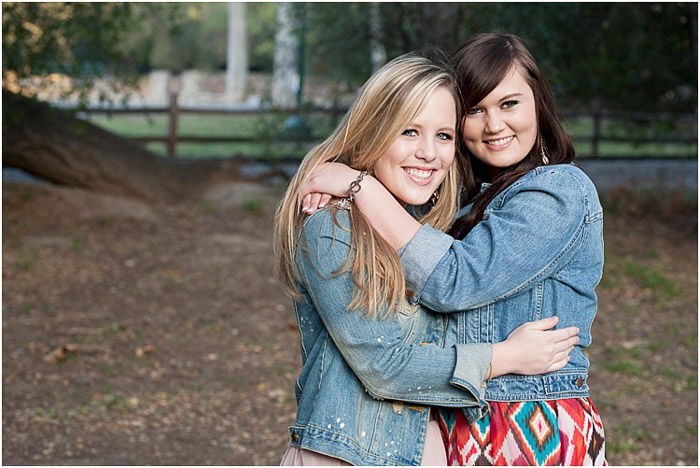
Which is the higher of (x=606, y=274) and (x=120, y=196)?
(x=120, y=196)

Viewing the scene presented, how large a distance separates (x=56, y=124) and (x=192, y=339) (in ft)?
15.0

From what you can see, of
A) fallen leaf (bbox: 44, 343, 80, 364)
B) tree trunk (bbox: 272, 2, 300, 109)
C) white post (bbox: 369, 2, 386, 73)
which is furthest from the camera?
tree trunk (bbox: 272, 2, 300, 109)

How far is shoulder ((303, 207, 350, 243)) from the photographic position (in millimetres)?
1979

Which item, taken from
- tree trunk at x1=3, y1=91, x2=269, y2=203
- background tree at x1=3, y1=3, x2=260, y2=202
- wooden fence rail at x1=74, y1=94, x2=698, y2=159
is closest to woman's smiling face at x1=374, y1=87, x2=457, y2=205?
background tree at x1=3, y1=3, x2=260, y2=202

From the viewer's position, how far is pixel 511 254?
6.48ft

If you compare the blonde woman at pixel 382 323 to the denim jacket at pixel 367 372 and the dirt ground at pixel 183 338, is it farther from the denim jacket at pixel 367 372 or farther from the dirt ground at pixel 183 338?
the dirt ground at pixel 183 338

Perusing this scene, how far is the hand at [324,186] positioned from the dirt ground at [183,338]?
2.67 meters

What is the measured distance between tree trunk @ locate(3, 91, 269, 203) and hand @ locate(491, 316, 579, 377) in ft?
24.5

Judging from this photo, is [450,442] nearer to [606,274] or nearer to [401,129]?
[401,129]

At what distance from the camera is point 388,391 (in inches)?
78.1

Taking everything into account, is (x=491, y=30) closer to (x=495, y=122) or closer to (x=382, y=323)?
(x=495, y=122)

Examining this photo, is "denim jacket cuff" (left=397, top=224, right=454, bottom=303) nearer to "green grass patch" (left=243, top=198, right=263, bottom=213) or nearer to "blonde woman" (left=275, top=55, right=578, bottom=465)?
"blonde woman" (left=275, top=55, right=578, bottom=465)

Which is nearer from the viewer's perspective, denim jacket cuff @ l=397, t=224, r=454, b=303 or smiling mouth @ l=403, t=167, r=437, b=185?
denim jacket cuff @ l=397, t=224, r=454, b=303

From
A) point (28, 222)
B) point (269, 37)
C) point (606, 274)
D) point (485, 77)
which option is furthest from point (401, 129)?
point (269, 37)
